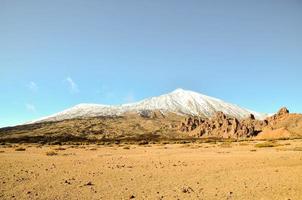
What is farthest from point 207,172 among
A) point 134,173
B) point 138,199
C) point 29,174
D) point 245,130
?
point 245,130

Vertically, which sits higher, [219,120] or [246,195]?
[219,120]

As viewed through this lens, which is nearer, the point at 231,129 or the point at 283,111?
the point at 283,111

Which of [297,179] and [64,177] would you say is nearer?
[297,179]

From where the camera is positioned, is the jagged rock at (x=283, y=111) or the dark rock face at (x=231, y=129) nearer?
the dark rock face at (x=231, y=129)

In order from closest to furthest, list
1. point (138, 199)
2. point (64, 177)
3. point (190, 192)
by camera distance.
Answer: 1. point (138, 199)
2. point (190, 192)
3. point (64, 177)

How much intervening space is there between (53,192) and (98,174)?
18.0ft

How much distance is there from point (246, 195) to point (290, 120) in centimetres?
16047

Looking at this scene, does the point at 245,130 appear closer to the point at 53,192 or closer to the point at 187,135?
the point at 187,135

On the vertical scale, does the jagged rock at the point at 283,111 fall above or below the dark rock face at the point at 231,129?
above

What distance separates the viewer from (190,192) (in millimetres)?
13312

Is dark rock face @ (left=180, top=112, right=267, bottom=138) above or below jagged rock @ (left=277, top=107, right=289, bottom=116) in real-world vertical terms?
below

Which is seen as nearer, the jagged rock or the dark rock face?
the dark rock face

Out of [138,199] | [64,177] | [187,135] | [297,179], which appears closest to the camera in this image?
[138,199]

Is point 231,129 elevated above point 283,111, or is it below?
below
